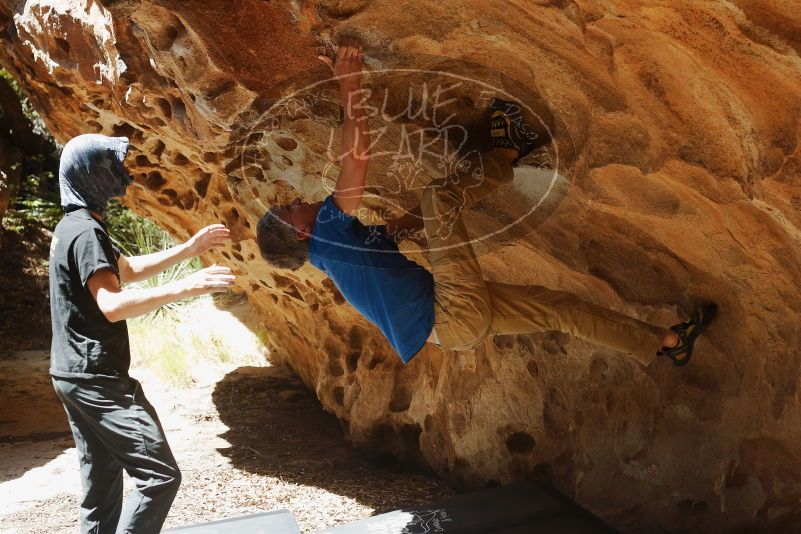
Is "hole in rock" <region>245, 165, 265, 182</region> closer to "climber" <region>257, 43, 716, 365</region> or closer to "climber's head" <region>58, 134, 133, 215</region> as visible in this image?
"climber" <region>257, 43, 716, 365</region>

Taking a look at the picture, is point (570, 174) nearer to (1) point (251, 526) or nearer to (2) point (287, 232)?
(2) point (287, 232)

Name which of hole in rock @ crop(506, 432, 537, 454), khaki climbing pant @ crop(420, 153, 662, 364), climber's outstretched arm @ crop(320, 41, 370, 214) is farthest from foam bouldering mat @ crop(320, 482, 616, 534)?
climber's outstretched arm @ crop(320, 41, 370, 214)

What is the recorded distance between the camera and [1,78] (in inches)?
367

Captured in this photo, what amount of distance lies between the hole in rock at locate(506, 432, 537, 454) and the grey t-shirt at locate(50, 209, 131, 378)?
7.20 ft

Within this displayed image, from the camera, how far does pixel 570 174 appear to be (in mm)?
3145

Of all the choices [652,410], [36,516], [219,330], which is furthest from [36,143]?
[652,410]

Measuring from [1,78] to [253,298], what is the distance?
519 cm

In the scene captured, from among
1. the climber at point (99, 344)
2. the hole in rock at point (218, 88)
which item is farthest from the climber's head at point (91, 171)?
the hole in rock at point (218, 88)

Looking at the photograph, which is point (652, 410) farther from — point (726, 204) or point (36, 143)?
point (36, 143)

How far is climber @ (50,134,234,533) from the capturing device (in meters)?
2.68

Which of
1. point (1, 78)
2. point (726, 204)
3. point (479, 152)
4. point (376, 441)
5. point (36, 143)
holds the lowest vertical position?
point (36, 143)

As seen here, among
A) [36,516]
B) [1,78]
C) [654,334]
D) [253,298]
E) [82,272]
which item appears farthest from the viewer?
[1,78]

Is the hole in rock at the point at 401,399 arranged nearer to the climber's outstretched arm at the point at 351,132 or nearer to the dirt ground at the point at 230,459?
the dirt ground at the point at 230,459

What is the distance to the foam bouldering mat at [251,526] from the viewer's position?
364cm
